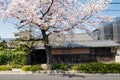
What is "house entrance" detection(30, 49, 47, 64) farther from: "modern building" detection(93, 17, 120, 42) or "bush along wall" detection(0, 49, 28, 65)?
"modern building" detection(93, 17, 120, 42)

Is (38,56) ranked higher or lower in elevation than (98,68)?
lower

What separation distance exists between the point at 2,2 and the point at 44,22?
448cm

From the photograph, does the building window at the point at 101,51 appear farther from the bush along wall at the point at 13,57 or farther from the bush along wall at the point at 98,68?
the bush along wall at the point at 98,68

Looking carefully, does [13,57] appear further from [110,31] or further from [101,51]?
[110,31]

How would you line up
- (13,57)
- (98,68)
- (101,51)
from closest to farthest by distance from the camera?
(98,68)
(13,57)
(101,51)

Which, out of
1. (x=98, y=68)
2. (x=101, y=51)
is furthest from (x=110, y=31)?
(x=98, y=68)

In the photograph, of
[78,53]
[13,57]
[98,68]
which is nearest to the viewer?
[98,68]

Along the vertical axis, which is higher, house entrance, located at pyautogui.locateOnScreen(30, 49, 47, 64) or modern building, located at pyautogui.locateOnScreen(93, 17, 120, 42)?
modern building, located at pyautogui.locateOnScreen(93, 17, 120, 42)

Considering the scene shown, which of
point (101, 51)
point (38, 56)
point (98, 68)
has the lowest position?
point (38, 56)

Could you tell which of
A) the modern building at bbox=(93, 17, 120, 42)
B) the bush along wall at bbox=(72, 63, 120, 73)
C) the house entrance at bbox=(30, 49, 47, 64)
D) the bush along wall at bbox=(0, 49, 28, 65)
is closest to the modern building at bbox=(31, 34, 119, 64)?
the house entrance at bbox=(30, 49, 47, 64)

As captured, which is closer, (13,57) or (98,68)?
(98,68)

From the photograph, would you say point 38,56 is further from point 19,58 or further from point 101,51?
point 101,51

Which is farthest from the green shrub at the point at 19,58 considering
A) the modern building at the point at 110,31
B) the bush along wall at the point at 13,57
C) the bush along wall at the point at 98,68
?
the modern building at the point at 110,31

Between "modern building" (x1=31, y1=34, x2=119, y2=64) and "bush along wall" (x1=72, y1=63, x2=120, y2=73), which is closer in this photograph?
"bush along wall" (x1=72, y1=63, x2=120, y2=73)
